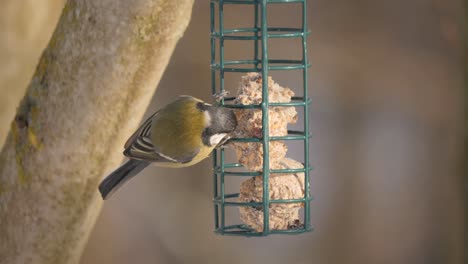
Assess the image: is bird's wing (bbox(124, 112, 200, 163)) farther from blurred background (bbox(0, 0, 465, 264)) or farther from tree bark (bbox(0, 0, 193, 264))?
blurred background (bbox(0, 0, 465, 264))

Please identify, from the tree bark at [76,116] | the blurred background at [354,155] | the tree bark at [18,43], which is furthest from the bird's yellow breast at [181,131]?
the blurred background at [354,155]

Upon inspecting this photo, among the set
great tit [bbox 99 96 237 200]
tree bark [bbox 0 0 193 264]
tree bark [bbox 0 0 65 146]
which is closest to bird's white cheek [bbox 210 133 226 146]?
great tit [bbox 99 96 237 200]

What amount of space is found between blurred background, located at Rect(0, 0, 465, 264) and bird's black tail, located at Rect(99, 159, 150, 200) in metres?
1.84

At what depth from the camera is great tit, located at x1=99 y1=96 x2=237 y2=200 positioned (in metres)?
3.29

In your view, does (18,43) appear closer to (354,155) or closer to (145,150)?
(145,150)

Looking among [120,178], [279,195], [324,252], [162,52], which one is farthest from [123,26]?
[324,252]

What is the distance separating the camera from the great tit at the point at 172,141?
3295mm

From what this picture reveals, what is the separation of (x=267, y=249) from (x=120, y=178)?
8.07ft

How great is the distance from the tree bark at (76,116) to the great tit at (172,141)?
7 centimetres

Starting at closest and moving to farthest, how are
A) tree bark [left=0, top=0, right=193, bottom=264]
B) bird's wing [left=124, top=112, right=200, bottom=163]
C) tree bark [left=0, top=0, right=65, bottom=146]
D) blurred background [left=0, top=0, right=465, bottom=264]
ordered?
tree bark [left=0, top=0, right=193, bottom=264], bird's wing [left=124, top=112, right=200, bottom=163], tree bark [left=0, top=0, right=65, bottom=146], blurred background [left=0, top=0, right=465, bottom=264]

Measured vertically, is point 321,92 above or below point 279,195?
above

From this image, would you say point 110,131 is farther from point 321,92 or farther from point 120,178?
point 321,92

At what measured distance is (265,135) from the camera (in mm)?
3166

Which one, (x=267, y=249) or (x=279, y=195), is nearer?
(x=279, y=195)
